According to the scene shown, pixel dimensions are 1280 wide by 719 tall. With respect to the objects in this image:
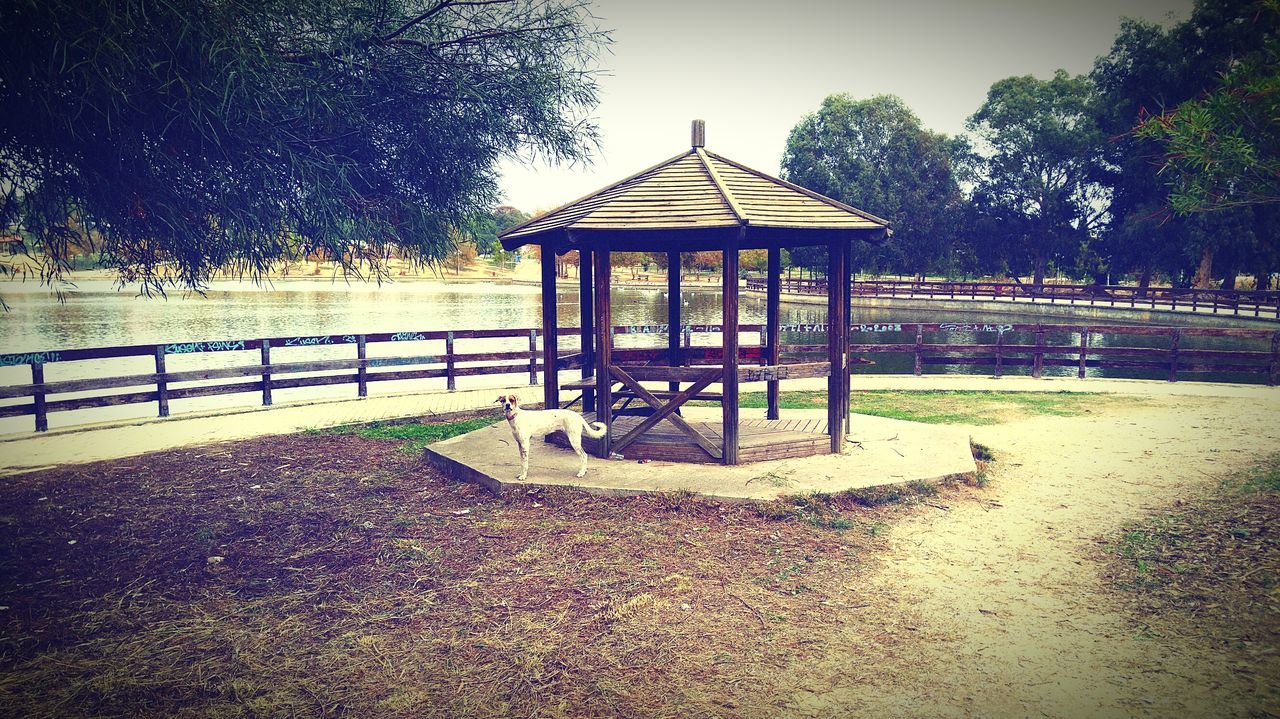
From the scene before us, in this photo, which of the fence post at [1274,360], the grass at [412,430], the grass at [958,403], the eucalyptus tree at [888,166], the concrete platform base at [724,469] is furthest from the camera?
the eucalyptus tree at [888,166]

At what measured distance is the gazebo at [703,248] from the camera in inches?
303

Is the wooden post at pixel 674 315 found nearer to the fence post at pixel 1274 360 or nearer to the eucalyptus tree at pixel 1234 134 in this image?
the eucalyptus tree at pixel 1234 134

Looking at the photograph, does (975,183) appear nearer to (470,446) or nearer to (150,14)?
(470,446)

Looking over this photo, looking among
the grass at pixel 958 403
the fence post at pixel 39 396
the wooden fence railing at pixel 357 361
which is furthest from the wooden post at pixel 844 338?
the fence post at pixel 39 396

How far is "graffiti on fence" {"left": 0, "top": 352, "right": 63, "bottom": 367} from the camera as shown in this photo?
10.1 meters

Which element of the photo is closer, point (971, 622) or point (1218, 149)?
point (971, 622)

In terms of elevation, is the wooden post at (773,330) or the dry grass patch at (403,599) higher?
the wooden post at (773,330)

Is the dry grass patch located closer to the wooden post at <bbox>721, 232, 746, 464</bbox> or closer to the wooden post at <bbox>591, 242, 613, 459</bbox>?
the wooden post at <bbox>721, 232, 746, 464</bbox>

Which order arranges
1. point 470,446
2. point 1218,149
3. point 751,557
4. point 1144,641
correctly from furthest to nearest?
point 470,446 → point 1218,149 → point 751,557 → point 1144,641

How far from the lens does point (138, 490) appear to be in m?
7.60

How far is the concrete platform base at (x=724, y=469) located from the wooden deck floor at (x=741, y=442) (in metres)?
0.13

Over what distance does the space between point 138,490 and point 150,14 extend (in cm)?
550

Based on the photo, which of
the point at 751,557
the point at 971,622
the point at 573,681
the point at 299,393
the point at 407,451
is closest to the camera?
the point at 573,681

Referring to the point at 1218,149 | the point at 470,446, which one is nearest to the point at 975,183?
the point at 1218,149
